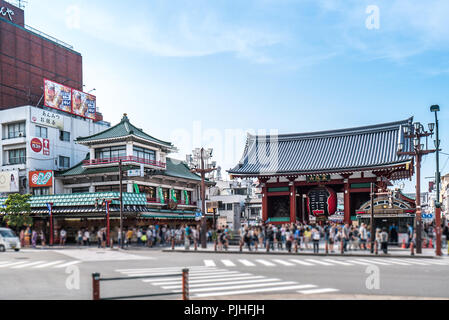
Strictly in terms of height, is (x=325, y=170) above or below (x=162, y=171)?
below

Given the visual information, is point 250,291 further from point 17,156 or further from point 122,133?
point 17,156

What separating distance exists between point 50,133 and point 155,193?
14082 mm

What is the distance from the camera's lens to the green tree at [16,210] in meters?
43.1

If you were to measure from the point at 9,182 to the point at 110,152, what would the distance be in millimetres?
11032

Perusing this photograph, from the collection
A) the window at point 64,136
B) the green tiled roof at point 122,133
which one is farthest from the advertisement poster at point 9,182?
the green tiled roof at point 122,133

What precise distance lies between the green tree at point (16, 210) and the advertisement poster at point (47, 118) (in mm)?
10774

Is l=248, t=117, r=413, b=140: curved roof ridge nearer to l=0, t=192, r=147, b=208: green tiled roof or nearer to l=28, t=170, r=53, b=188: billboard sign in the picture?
l=0, t=192, r=147, b=208: green tiled roof

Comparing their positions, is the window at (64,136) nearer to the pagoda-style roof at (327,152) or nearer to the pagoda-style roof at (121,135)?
the pagoda-style roof at (121,135)

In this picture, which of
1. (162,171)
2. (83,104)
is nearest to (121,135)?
(162,171)

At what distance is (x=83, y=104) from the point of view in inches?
2327

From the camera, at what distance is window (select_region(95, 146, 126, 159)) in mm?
50000

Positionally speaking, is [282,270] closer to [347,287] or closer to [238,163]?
[347,287]

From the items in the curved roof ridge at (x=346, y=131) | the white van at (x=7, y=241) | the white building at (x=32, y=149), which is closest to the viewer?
the white van at (x=7, y=241)

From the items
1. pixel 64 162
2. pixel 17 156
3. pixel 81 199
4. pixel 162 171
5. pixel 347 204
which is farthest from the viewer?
pixel 64 162
